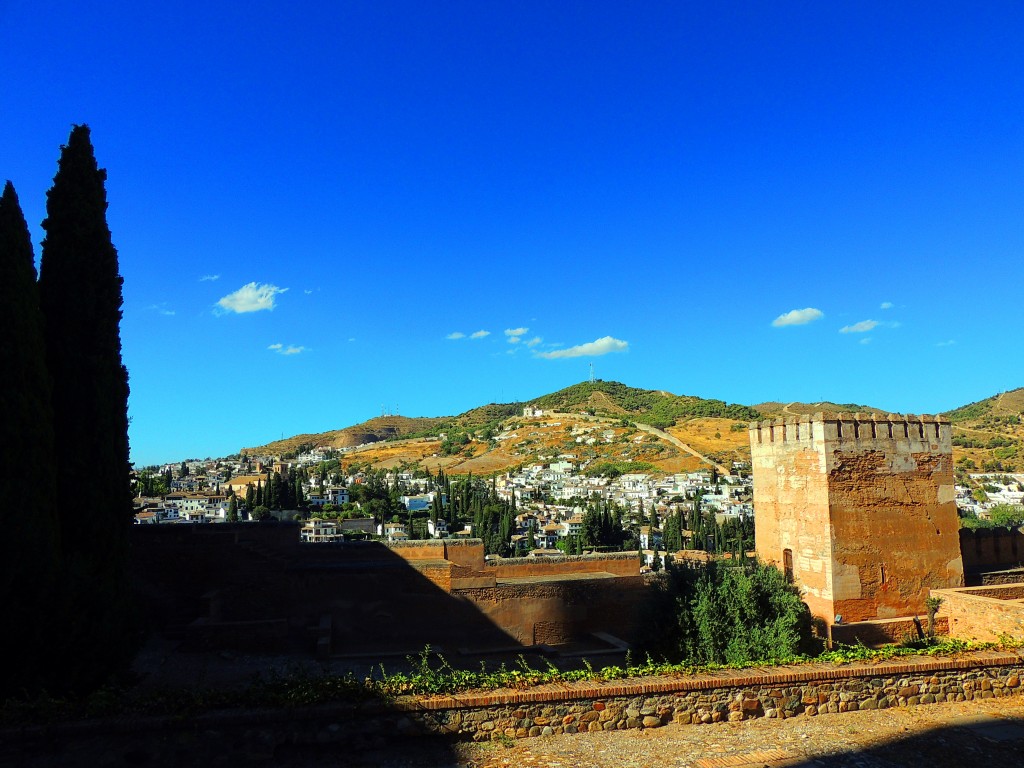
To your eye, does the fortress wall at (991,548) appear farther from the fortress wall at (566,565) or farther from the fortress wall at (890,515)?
the fortress wall at (566,565)

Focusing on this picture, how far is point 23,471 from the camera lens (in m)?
8.55

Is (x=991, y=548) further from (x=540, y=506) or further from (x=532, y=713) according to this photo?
(x=540, y=506)

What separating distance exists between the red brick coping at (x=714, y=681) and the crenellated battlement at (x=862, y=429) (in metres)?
5.59

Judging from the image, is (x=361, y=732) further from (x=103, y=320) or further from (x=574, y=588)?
(x=574, y=588)

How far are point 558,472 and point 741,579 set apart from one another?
348 feet

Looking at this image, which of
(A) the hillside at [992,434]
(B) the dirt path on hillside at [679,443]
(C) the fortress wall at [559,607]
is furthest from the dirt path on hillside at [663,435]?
(C) the fortress wall at [559,607]

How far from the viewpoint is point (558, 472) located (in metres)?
116

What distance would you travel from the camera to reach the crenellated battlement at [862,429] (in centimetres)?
1328

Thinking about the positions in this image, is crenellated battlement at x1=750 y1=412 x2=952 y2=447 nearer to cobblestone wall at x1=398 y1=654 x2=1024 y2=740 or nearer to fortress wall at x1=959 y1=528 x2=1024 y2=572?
fortress wall at x1=959 y1=528 x2=1024 y2=572

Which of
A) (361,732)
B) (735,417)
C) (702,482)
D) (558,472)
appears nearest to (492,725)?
(361,732)

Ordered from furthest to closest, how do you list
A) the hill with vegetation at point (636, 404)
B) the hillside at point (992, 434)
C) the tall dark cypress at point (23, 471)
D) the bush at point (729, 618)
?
the hill with vegetation at point (636, 404) < the hillside at point (992, 434) < the bush at point (729, 618) < the tall dark cypress at point (23, 471)

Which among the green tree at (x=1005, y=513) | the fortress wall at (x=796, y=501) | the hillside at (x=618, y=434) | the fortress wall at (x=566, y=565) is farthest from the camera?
the hillside at (x=618, y=434)

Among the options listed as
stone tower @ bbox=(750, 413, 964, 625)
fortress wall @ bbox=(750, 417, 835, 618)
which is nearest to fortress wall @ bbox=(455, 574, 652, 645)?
fortress wall @ bbox=(750, 417, 835, 618)

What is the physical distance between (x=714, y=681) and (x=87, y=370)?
9455 mm
